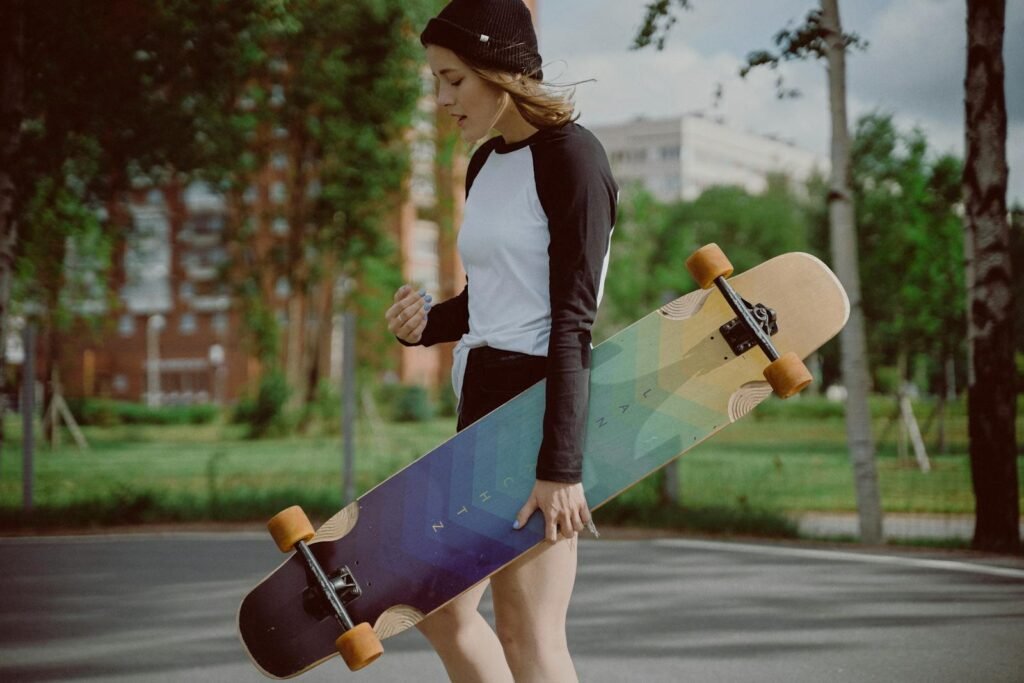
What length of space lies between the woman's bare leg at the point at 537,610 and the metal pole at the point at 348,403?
7.74 meters

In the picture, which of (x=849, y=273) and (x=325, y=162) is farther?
(x=325, y=162)

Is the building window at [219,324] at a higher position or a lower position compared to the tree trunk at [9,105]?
higher

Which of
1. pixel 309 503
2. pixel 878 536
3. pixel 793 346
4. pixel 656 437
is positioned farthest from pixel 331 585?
pixel 309 503

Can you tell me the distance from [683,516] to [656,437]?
7.58 metres

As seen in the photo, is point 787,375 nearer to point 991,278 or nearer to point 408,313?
point 408,313

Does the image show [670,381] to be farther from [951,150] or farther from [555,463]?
[951,150]

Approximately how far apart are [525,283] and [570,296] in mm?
135

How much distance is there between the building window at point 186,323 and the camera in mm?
79375

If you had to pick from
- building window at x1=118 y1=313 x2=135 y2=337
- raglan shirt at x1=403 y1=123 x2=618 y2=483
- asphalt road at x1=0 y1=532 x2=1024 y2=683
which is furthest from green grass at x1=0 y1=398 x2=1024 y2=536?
building window at x1=118 y1=313 x2=135 y2=337

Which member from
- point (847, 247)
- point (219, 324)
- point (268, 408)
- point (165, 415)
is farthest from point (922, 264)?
point (219, 324)

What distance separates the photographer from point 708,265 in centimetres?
257

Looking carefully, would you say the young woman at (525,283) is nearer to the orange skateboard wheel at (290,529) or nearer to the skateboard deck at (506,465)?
the skateboard deck at (506,465)

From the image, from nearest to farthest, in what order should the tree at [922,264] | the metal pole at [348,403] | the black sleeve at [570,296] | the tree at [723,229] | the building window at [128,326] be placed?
the black sleeve at [570,296]
the metal pole at [348,403]
the tree at [922,264]
the tree at [723,229]
the building window at [128,326]

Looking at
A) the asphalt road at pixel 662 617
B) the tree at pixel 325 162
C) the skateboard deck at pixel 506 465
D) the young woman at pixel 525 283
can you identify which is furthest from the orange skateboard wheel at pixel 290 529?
the tree at pixel 325 162
